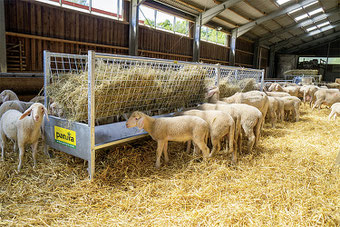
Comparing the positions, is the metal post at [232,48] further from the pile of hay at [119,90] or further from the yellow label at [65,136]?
the yellow label at [65,136]

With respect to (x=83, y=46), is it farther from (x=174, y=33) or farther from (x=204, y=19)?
(x=204, y=19)

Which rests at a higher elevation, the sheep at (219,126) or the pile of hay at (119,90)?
the pile of hay at (119,90)

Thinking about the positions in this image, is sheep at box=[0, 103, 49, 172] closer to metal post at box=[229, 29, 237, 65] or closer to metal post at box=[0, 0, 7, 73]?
metal post at box=[0, 0, 7, 73]

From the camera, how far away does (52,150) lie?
4.11m

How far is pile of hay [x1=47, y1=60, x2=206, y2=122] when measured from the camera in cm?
340

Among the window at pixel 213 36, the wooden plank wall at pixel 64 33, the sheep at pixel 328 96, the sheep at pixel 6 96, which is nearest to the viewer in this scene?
the sheep at pixel 6 96

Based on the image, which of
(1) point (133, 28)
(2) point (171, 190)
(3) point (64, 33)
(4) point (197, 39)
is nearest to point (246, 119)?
(2) point (171, 190)

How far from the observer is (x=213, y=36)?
19672 mm

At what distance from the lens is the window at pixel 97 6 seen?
33.1ft

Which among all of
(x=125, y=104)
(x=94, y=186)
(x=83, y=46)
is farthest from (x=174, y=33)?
(x=94, y=186)

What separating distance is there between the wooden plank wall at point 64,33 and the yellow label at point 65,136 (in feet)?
15.0

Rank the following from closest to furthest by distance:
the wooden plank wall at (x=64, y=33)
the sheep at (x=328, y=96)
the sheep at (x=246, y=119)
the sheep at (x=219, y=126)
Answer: the sheep at (x=219, y=126), the sheep at (x=246, y=119), the wooden plank wall at (x=64, y=33), the sheep at (x=328, y=96)

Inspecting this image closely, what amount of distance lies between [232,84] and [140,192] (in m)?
5.17

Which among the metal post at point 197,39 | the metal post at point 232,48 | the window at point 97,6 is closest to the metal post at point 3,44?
the window at point 97,6
